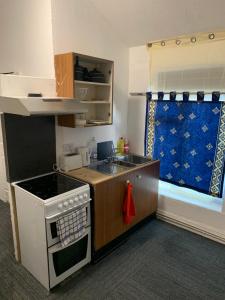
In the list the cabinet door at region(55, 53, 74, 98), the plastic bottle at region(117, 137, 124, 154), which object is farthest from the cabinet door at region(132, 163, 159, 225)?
the cabinet door at region(55, 53, 74, 98)

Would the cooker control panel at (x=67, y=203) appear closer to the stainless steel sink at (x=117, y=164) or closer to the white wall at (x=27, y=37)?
the stainless steel sink at (x=117, y=164)

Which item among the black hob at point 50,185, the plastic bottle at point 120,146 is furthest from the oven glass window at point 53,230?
the plastic bottle at point 120,146

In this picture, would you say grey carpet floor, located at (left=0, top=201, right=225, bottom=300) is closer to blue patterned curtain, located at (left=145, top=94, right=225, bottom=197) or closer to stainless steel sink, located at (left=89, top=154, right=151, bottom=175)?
blue patterned curtain, located at (left=145, top=94, right=225, bottom=197)

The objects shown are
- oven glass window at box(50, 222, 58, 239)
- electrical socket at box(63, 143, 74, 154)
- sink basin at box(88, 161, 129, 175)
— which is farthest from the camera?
electrical socket at box(63, 143, 74, 154)

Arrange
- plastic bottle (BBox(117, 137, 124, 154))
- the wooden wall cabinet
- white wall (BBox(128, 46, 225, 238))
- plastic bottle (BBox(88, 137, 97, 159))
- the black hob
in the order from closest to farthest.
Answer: the black hob → the wooden wall cabinet → white wall (BBox(128, 46, 225, 238)) → plastic bottle (BBox(88, 137, 97, 159)) → plastic bottle (BBox(117, 137, 124, 154))

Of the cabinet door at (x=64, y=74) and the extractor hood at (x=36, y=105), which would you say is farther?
the cabinet door at (x=64, y=74)

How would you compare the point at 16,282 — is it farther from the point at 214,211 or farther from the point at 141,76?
the point at 141,76

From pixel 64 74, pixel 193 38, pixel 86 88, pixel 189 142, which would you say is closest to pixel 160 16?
pixel 193 38

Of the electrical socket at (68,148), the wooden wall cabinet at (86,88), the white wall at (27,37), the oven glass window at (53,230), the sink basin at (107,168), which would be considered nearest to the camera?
the oven glass window at (53,230)

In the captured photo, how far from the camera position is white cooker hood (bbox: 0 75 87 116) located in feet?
5.58

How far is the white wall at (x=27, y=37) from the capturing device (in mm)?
2283

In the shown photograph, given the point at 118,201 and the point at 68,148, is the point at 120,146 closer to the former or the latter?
the point at 68,148

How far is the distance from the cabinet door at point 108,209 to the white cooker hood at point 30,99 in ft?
2.55

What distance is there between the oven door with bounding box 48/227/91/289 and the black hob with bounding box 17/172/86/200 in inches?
16.7
